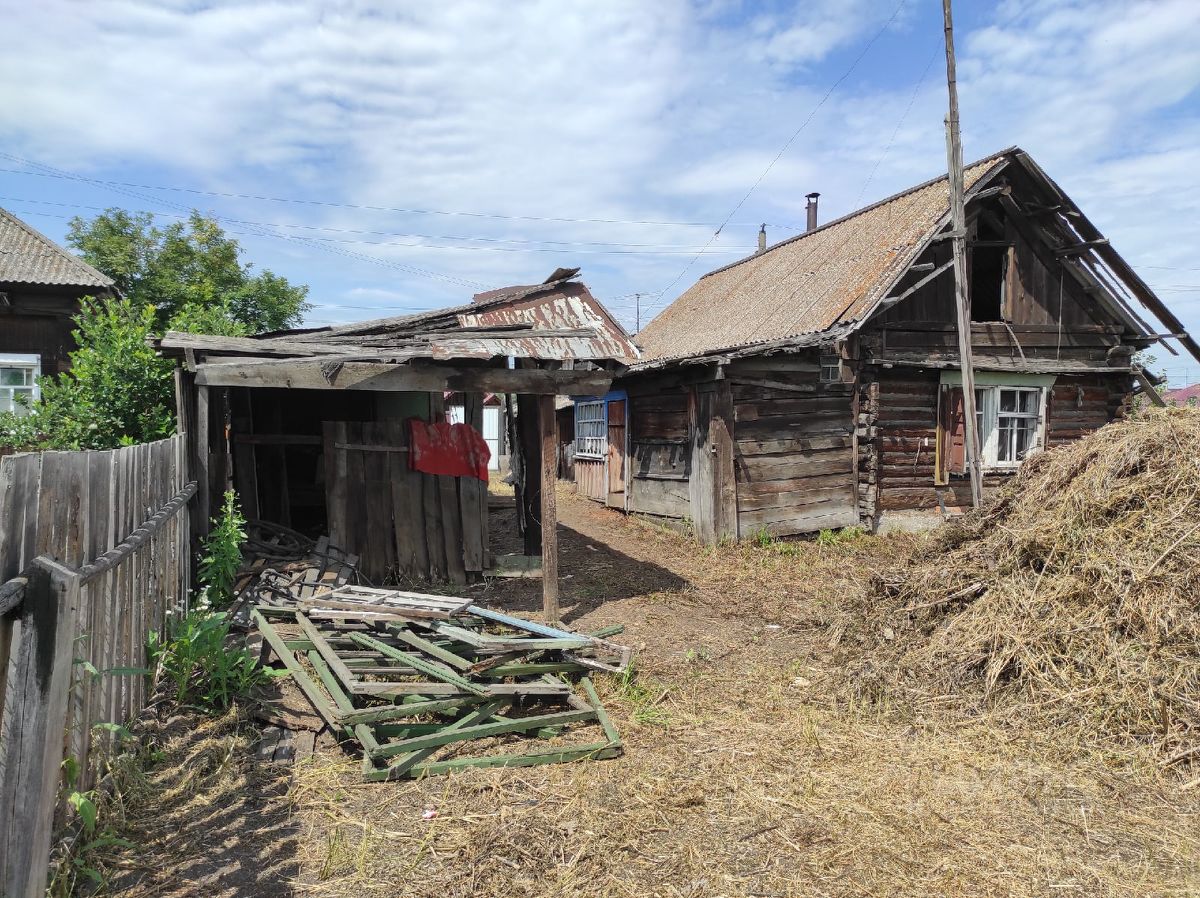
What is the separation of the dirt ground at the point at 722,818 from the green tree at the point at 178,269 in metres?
18.3

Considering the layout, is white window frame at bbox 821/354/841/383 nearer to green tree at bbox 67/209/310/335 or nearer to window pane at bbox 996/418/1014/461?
window pane at bbox 996/418/1014/461

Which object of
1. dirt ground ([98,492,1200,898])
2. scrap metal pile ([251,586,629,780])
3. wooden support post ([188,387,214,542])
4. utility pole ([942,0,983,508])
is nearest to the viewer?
dirt ground ([98,492,1200,898])

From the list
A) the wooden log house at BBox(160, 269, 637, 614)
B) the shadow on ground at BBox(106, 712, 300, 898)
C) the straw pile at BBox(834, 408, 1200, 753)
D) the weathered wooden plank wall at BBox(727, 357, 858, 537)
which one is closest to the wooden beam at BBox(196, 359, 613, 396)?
the wooden log house at BBox(160, 269, 637, 614)

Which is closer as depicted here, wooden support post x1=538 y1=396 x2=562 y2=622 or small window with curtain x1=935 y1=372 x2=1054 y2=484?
wooden support post x1=538 y1=396 x2=562 y2=622

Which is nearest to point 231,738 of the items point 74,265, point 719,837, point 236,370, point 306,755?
Result: point 306,755

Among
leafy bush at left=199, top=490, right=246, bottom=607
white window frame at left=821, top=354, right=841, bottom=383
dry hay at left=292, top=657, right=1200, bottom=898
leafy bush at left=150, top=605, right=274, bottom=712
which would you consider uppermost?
white window frame at left=821, top=354, right=841, bottom=383

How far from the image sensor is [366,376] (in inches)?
265

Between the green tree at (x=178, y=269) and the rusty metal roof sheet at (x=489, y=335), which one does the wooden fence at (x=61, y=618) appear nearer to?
the rusty metal roof sheet at (x=489, y=335)

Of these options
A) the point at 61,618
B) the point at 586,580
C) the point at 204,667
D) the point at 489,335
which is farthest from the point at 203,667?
the point at 586,580

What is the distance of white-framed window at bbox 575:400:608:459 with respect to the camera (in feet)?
52.3

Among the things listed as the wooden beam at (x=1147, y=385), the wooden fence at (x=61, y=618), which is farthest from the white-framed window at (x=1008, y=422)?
the wooden fence at (x=61, y=618)

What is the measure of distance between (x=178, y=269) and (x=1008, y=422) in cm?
2058

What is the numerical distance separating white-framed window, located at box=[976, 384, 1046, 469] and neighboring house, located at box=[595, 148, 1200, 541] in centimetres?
3

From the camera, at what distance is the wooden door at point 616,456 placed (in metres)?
14.7
